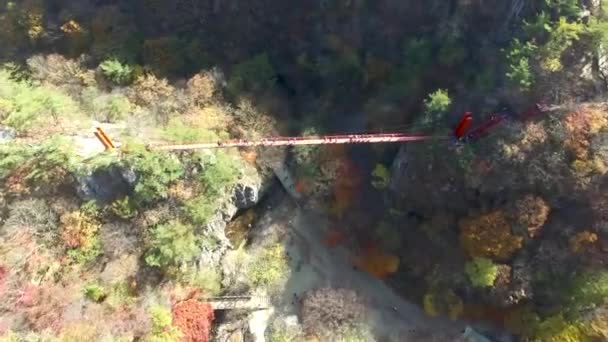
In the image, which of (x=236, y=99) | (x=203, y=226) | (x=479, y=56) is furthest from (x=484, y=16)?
(x=203, y=226)

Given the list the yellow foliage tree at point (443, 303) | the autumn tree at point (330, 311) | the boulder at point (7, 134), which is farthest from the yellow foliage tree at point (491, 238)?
the boulder at point (7, 134)

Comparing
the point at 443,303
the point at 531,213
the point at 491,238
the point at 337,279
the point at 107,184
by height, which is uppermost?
the point at 107,184

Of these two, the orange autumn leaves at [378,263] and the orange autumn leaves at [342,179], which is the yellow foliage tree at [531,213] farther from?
the orange autumn leaves at [342,179]

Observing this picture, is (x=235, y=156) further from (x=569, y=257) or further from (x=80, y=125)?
(x=569, y=257)

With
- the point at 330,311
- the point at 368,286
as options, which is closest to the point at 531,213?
the point at 368,286

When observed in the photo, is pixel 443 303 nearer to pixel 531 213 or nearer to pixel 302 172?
pixel 531 213
